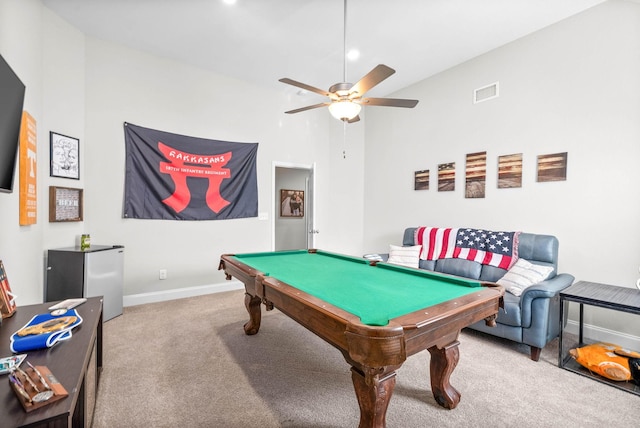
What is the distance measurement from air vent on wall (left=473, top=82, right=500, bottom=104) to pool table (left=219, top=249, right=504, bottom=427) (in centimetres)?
269

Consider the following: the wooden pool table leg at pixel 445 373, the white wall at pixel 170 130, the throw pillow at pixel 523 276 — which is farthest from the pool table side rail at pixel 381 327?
the white wall at pixel 170 130

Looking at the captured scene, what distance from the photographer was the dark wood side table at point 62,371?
77 centimetres

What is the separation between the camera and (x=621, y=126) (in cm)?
254

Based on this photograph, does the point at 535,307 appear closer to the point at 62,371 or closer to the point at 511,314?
the point at 511,314

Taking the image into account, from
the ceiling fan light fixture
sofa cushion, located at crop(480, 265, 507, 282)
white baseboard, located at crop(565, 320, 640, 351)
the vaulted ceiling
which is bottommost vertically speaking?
white baseboard, located at crop(565, 320, 640, 351)

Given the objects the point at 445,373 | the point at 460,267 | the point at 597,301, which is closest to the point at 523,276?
the point at 597,301

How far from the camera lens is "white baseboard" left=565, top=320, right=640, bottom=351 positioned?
2.46 meters

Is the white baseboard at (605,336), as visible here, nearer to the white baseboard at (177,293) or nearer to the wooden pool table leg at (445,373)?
the wooden pool table leg at (445,373)

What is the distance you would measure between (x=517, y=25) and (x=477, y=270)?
104 inches

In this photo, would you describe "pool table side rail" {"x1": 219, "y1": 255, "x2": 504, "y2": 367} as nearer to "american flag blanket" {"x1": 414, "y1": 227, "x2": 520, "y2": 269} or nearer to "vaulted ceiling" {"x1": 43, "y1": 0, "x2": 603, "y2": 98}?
"american flag blanket" {"x1": 414, "y1": 227, "x2": 520, "y2": 269}

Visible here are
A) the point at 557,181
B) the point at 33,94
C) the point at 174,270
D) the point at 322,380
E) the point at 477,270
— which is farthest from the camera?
the point at 174,270

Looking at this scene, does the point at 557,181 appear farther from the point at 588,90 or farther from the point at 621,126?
the point at 588,90

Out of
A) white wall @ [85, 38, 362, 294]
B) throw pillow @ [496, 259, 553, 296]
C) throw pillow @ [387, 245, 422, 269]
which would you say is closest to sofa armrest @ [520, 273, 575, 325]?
throw pillow @ [496, 259, 553, 296]

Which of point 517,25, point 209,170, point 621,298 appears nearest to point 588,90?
point 517,25
